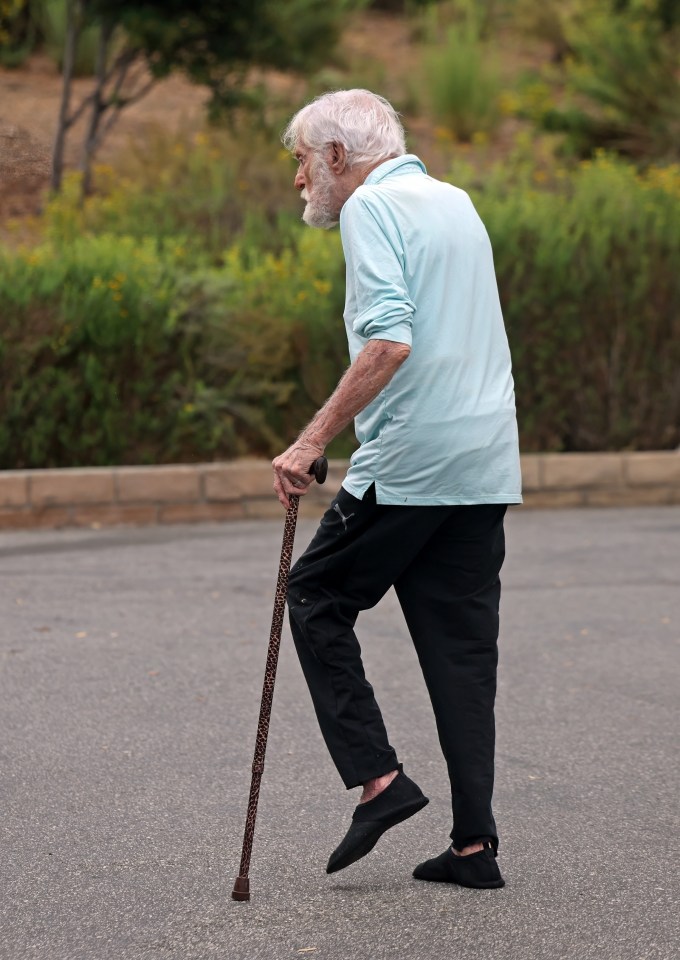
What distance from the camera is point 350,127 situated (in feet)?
12.7

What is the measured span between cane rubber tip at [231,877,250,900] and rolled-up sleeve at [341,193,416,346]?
1.35 m

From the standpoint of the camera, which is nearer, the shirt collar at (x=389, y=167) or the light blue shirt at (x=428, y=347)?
the light blue shirt at (x=428, y=347)

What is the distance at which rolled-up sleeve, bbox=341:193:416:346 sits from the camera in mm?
3674

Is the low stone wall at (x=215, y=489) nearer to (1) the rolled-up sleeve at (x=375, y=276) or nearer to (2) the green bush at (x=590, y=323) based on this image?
(2) the green bush at (x=590, y=323)

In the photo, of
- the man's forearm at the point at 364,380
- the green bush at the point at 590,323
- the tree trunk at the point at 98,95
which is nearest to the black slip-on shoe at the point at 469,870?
the man's forearm at the point at 364,380

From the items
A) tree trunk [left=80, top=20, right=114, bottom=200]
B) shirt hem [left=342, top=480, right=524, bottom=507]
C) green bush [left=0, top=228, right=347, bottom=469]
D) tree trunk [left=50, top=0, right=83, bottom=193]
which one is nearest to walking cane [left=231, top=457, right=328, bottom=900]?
shirt hem [left=342, top=480, right=524, bottom=507]

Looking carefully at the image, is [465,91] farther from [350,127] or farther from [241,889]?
[241,889]

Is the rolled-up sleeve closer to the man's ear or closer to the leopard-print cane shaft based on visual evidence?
the man's ear

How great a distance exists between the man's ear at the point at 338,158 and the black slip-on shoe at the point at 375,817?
1504 mm

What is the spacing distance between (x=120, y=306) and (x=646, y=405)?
12.8 ft

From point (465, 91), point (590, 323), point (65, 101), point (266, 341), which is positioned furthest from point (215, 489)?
point (465, 91)

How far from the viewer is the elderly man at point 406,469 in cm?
376

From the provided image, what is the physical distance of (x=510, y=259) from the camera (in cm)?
1126

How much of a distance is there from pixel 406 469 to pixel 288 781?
1522 mm
